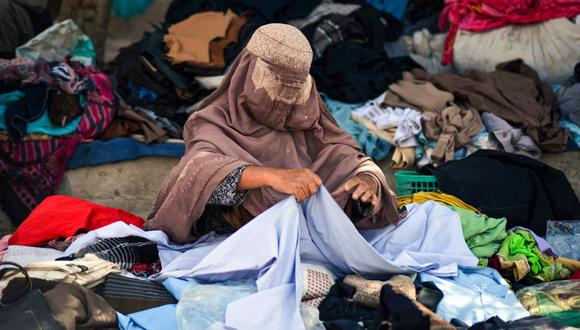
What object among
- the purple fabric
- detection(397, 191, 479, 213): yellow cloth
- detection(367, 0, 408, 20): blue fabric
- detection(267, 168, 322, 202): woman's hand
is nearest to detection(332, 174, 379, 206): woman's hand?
detection(267, 168, 322, 202): woman's hand

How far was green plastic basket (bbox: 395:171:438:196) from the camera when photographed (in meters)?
4.58

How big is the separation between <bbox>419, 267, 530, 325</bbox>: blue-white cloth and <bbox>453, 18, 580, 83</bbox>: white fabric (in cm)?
264

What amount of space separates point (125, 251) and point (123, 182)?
7.13ft

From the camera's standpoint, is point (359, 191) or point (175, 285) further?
point (359, 191)

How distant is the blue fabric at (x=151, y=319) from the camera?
119 inches

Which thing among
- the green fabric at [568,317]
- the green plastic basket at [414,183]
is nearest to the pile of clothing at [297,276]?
the green fabric at [568,317]

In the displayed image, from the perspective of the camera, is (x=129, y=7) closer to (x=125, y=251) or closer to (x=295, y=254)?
(x=125, y=251)

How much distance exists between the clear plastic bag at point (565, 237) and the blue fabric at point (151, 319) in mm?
1998

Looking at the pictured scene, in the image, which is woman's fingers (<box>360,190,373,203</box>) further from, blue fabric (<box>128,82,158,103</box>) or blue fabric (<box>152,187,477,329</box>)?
blue fabric (<box>128,82,158,103</box>)

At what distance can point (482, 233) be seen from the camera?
3.96 metres

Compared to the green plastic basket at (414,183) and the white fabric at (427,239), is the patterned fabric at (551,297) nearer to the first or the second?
the white fabric at (427,239)

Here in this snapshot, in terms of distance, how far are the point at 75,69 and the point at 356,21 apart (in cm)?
199

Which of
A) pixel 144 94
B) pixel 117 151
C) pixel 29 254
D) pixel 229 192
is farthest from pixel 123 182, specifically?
pixel 229 192

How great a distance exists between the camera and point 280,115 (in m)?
3.62
